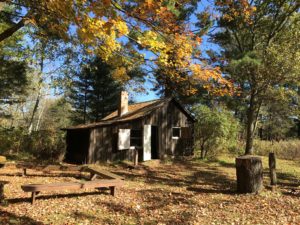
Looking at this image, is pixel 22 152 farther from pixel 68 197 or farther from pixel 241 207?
pixel 241 207

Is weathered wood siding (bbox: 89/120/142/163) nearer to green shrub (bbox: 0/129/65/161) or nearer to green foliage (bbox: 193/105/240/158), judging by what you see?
green shrub (bbox: 0/129/65/161)

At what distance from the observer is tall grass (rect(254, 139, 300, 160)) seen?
2142 centimetres

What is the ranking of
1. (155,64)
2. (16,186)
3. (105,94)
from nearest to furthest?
(16,186) → (155,64) → (105,94)

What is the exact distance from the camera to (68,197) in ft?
24.2

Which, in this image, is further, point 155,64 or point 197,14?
point 197,14

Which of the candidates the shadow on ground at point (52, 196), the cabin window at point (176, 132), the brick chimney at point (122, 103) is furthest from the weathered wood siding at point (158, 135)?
the shadow on ground at point (52, 196)

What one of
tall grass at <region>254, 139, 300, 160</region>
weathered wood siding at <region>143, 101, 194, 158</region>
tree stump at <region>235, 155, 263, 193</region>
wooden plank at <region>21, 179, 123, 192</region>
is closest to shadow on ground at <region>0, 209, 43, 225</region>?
wooden plank at <region>21, 179, 123, 192</region>

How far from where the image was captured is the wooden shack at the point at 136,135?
51.5 feet

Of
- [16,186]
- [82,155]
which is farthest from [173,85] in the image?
[16,186]

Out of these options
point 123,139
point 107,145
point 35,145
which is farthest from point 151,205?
point 35,145

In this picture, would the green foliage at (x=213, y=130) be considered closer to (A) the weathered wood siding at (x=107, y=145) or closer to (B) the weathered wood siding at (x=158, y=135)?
(B) the weathered wood siding at (x=158, y=135)

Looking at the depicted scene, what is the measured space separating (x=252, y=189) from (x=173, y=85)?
689 inches

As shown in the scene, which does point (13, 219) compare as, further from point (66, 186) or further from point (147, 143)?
point (147, 143)

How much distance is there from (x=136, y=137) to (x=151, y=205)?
10307mm
